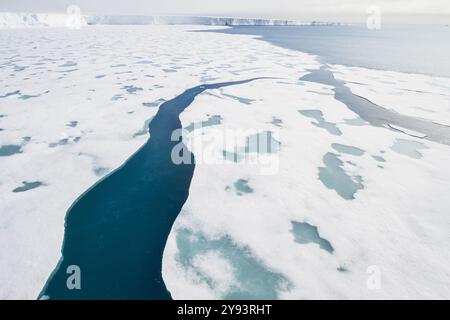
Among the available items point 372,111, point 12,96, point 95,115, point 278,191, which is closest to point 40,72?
point 12,96

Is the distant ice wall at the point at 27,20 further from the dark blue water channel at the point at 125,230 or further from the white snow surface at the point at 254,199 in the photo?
the dark blue water channel at the point at 125,230

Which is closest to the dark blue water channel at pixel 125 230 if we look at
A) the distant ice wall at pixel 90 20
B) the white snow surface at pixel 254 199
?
the white snow surface at pixel 254 199

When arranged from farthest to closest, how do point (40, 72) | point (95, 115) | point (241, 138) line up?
point (40, 72) → point (95, 115) → point (241, 138)

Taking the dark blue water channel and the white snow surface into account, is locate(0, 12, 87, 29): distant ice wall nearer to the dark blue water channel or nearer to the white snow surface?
the white snow surface

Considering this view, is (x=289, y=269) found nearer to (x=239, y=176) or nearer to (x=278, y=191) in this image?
(x=278, y=191)

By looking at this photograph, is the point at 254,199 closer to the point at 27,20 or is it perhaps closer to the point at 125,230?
the point at 125,230

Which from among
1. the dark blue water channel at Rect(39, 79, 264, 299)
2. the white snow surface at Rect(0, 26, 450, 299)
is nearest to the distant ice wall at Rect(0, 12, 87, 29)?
the white snow surface at Rect(0, 26, 450, 299)
